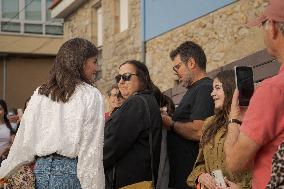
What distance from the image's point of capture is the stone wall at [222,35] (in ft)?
27.0

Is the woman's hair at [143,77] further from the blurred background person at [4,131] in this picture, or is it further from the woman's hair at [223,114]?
the blurred background person at [4,131]

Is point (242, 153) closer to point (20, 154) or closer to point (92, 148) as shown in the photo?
point (92, 148)

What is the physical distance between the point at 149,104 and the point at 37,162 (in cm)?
91

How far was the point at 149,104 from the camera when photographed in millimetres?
3936

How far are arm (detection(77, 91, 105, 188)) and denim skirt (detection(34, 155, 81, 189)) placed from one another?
0.18ft

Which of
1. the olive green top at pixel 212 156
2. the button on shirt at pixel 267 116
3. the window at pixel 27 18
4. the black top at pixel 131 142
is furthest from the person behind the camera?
the window at pixel 27 18

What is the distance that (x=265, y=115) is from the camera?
217cm

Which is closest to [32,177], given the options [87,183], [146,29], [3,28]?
[87,183]

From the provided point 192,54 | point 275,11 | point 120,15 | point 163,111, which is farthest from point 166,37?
point 275,11

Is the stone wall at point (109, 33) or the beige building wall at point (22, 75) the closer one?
the stone wall at point (109, 33)

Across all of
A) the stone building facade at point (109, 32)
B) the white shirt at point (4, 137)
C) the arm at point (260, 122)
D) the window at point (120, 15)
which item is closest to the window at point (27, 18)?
the stone building facade at point (109, 32)

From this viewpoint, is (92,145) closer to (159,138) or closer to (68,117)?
(68,117)

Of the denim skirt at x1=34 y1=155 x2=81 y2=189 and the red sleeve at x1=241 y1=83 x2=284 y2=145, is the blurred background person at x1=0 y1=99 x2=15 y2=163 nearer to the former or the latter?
the denim skirt at x1=34 y1=155 x2=81 y2=189

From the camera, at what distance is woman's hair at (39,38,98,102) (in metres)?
3.47
